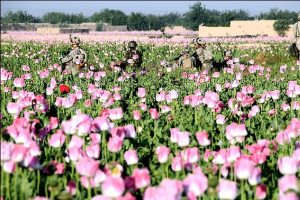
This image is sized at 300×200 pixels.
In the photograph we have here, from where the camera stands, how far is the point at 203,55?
44.3ft

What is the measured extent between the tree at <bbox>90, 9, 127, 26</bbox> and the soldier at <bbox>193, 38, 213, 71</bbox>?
82.7 metres

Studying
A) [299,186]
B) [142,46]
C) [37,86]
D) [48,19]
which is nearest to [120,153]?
[299,186]

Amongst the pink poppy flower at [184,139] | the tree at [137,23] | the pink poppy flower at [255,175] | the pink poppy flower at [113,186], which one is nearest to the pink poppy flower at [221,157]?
the pink poppy flower at [184,139]

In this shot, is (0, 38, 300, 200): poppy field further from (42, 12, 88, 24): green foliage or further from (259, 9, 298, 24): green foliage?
(42, 12, 88, 24): green foliage

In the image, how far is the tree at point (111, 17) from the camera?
9706 centimetres

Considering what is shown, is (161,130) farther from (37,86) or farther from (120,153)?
(37,86)

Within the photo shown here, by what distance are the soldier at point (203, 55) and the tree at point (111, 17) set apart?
82.7 metres

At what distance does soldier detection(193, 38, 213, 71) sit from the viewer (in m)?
13.1

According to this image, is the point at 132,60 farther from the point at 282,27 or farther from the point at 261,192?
the point at 282,27

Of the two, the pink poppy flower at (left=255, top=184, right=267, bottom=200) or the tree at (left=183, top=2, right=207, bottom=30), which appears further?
the tree at (left=183, top=2, right=207, bottom=30)

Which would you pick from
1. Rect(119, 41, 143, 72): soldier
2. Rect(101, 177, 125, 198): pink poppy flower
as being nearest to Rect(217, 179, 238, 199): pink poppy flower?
Rect(101, 177, 125, 198): pink poppy flower

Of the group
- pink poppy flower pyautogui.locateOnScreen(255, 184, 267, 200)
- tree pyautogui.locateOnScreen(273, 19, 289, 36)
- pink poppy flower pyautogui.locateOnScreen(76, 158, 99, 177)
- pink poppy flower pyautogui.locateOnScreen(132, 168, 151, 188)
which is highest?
tree pyautogui.locateOnScreen(273, 19, 289, 36)

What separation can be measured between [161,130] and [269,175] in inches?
58.6

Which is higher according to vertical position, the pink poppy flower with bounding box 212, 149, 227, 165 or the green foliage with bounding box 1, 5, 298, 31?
the green foliage with bounding box 1, 5, 298, 31
